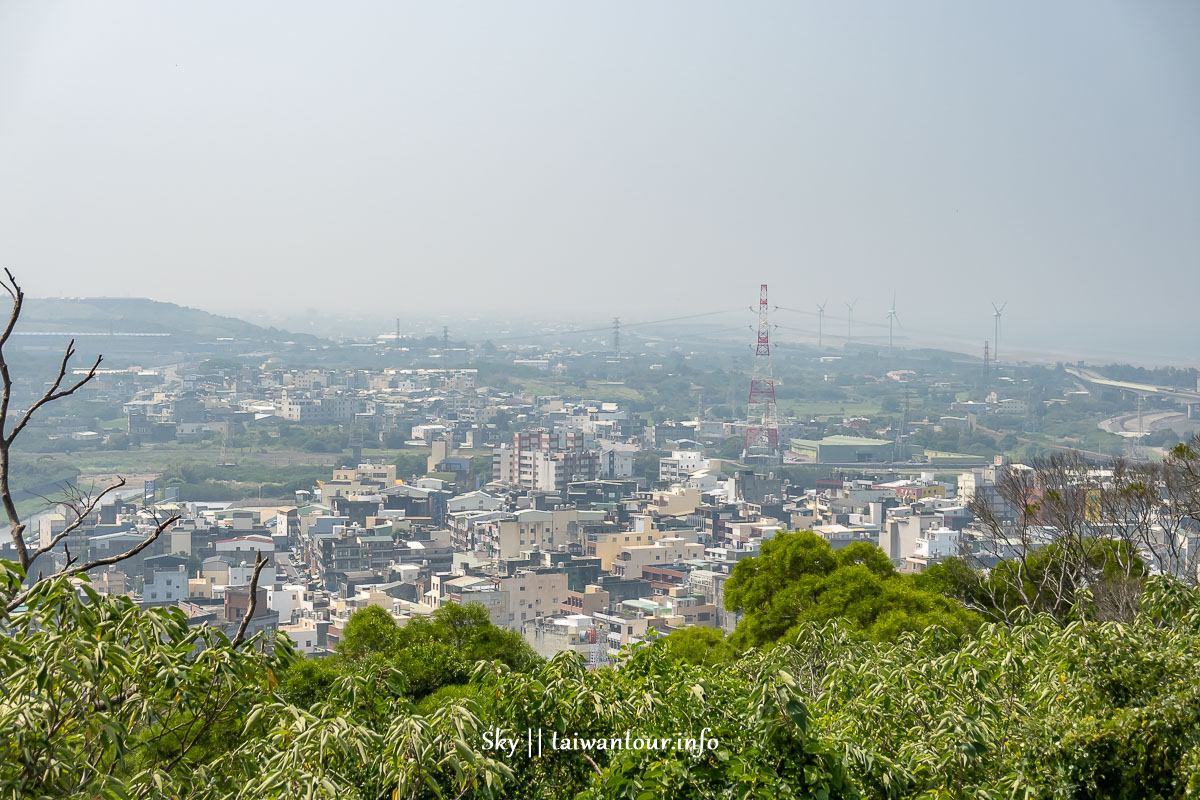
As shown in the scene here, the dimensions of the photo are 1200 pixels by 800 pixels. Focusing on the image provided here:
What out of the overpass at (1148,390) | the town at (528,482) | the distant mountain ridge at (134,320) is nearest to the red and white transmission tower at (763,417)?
the town at (528,482)

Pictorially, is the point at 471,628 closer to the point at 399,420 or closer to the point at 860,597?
the point at 860,597

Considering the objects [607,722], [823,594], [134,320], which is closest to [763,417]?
[134,320]

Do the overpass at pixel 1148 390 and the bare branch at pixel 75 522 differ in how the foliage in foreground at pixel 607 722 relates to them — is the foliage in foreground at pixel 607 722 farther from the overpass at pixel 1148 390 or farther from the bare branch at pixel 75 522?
the overpass at pixel 1148 390

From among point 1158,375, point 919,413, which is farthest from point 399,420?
point 1158,375

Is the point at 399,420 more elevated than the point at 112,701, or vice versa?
the point at 112,701

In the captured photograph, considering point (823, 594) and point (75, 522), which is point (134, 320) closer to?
point (823, 594)

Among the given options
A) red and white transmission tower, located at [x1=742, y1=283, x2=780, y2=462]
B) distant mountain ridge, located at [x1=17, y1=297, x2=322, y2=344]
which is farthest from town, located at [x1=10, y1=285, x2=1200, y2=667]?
distant mountain ridge, located at [x1=17, y1=297, x2=322, y2=344]
